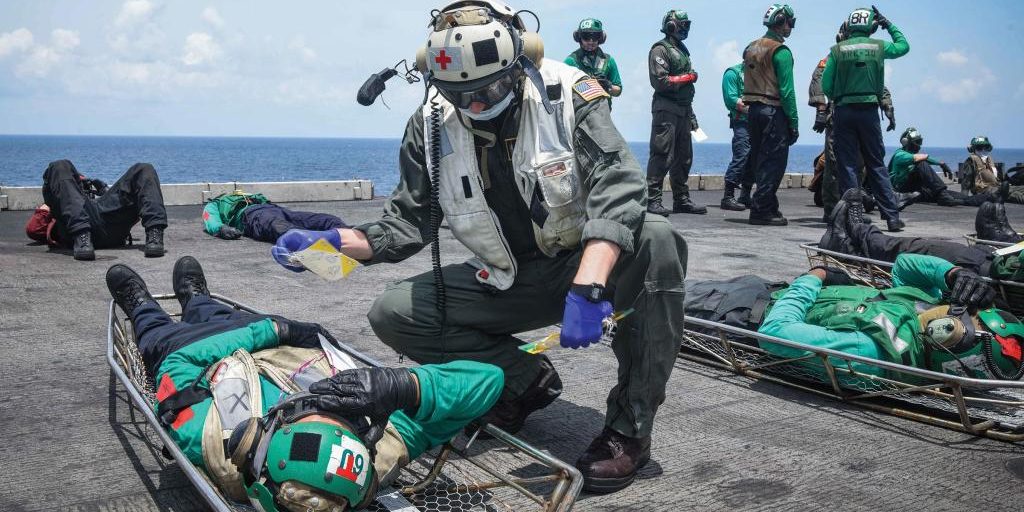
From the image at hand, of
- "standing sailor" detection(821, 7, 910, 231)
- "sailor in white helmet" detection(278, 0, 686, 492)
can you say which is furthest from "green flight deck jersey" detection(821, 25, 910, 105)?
"sailor in white helmet" detection(278, 0, 686, 492)

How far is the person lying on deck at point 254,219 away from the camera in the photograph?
1036 centimetres

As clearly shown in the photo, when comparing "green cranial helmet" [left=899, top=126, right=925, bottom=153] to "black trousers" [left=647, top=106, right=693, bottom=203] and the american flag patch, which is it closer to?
"black trousers" [left=647, top=106, right=693, bottom=203]

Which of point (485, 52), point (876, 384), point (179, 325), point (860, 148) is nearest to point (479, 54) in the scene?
point (485, 52)

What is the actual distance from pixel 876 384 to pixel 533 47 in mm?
2528

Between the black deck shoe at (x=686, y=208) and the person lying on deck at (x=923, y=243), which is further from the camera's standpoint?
the black deck shoe at (x=686, y=208)

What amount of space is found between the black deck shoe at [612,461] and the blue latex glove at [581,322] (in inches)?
25.5

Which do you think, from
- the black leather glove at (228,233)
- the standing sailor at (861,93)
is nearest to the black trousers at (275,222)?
the black leather glove at (228,233)

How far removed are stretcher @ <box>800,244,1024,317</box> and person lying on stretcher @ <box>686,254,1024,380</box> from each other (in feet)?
1.53

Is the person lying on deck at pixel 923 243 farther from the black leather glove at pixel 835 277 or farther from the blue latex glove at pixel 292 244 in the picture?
the blue latex glove at pixel 292 244

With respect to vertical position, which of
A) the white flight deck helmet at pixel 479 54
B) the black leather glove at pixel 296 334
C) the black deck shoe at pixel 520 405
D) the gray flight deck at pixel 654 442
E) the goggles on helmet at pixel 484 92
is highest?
the white flight deck helmet at pixel 479 54

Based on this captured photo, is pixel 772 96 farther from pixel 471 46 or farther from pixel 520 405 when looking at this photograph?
pixel 471 46

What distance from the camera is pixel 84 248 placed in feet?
29.1

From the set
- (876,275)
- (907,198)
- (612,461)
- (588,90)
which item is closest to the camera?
(612,461)

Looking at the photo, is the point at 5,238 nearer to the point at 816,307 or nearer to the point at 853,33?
the point at 816,307
